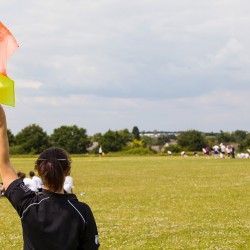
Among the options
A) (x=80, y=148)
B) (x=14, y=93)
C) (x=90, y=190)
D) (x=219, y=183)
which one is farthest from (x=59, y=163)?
(x=80, y=148)

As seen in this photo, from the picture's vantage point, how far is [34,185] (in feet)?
54.0

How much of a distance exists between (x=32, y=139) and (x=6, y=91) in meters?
140

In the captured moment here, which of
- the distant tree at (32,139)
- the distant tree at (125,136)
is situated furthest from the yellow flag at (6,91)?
the distant tree at (125,136)

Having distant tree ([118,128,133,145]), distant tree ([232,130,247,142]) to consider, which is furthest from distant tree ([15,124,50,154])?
distant tree ([232,130,247,142])

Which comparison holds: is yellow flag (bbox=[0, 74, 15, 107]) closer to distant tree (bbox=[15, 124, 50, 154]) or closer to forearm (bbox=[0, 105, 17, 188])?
forearm (bbox=[0, 105, 17, 188])

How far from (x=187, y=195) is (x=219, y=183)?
20.4ft

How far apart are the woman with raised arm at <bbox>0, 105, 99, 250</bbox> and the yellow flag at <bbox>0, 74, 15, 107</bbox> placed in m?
0.17

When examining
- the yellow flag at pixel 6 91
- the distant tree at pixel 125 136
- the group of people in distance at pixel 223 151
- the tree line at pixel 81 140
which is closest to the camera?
the yellow flag at pixel 6 91

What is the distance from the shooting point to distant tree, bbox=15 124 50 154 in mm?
139875

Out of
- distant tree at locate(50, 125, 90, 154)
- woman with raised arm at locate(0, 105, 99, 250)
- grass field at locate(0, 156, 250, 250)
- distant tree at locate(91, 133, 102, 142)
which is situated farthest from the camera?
distant tree at locate(91, 133, 102, 142)

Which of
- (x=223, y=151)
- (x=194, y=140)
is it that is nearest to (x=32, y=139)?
(x=194, y=140)

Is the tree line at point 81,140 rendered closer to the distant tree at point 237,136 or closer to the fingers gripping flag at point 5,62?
the distant tree at point 237,136

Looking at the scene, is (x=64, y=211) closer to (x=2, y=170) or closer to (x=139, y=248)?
(x=2, y=170)

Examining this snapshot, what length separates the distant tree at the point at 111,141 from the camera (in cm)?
14038
